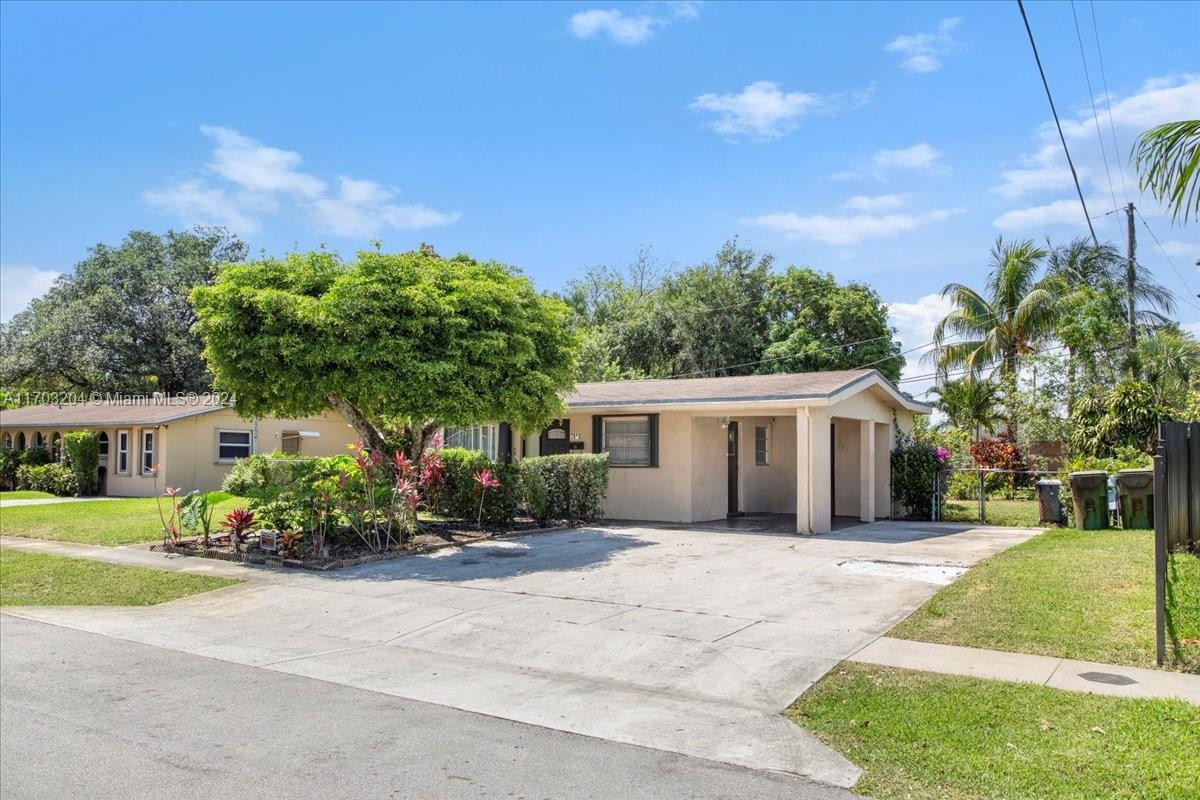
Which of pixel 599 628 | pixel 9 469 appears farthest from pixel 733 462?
pixel 9 469

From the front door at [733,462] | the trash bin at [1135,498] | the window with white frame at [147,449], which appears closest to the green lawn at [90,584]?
the front door at [733,462]

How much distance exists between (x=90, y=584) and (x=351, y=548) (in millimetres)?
3480

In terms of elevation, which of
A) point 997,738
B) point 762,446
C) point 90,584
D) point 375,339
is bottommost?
point 90,584

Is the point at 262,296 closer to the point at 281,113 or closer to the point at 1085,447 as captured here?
the point at 281,113

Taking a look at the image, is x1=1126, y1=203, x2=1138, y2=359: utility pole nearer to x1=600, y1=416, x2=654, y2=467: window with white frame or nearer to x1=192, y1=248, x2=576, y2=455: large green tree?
x1=600, y1=416, x2=654, y2=467: window with white frame

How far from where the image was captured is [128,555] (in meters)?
13.4

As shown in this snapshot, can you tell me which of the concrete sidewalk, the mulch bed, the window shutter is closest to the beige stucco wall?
the mulch bed

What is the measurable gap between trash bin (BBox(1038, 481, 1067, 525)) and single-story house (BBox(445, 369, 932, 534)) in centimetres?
327

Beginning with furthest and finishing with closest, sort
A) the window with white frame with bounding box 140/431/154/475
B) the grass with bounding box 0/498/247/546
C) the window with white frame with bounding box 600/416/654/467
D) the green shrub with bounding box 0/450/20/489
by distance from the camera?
the green shrub with bounding box 0/450/20/489, the window with white frame with bounding box 140/431/154/475, the window with white frame with bounding box 600/416/654/467, the grass with bounding box 0/498/247/546

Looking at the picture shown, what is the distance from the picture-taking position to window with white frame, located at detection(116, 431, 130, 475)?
2720 cm

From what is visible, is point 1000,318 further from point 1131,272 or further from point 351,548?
point 351,548

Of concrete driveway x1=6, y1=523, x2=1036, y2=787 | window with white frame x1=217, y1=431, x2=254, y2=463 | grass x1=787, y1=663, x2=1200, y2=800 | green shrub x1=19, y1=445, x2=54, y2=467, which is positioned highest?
window with white frame x1=217, y1=431, x2=254, y2=463

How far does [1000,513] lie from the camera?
19078mm

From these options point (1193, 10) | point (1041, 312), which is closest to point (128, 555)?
point (1193, 10)
